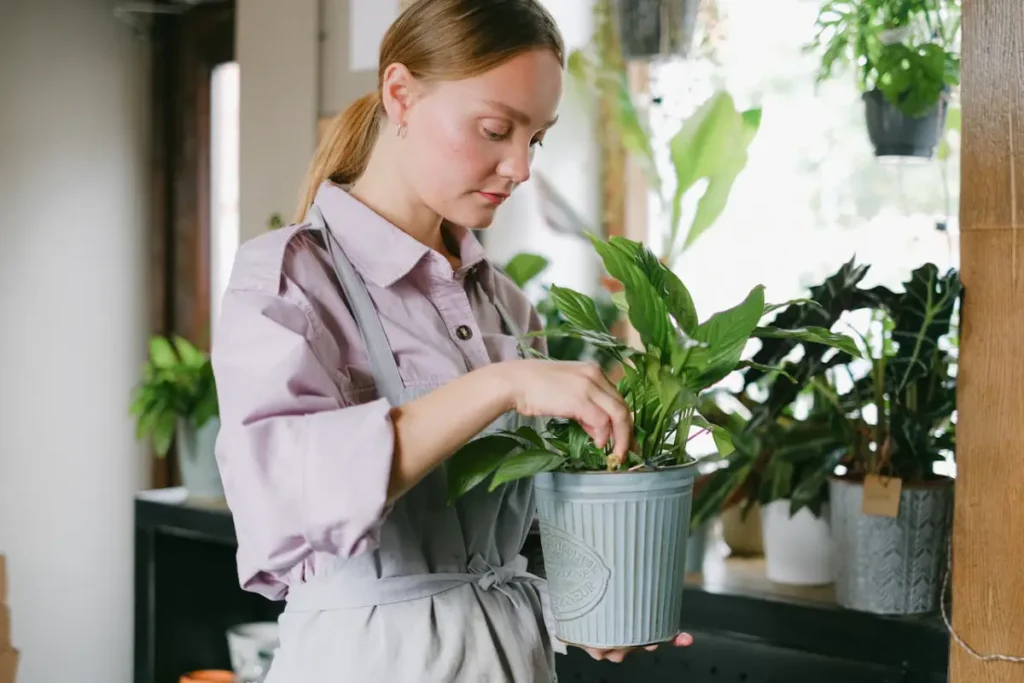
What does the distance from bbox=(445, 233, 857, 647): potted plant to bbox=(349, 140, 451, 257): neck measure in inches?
9.1

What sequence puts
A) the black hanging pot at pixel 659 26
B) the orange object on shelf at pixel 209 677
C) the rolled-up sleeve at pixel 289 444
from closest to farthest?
the rolled-up sleeve at pixel 289 444 < the black hanging pot at pixel 659 26 < the orange object on shelf at pixel 209 677

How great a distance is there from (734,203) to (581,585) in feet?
5.55

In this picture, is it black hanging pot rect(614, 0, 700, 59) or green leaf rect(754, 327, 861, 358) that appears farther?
black hanging pot rect(614, 0, 700, 59)

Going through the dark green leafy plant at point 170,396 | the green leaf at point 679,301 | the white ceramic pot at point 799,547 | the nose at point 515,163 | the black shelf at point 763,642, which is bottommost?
the black shelf at point 763,642

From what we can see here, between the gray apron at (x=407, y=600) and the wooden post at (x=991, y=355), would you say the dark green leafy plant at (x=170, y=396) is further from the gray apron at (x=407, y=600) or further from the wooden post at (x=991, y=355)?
the wooden post at (x=991, y=355)

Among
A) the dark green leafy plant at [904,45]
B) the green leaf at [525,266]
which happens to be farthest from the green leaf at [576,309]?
the green leaf at [525,266]

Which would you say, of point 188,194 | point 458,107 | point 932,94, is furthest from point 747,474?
point 188,194

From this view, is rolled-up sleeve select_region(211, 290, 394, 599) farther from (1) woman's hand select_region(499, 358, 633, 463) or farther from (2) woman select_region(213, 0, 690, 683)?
(1) woman's hand select_region(499, 358, 633, 463)

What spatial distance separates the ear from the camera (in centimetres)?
125

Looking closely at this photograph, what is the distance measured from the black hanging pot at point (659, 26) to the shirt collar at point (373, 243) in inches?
57.2

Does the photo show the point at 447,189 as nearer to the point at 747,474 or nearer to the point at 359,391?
the point at 359,391

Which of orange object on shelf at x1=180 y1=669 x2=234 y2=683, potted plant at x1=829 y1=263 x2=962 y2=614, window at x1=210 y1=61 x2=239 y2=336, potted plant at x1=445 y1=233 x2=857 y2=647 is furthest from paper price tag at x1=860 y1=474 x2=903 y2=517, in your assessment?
window at x1=210 y1=61 x2=239 y2=336

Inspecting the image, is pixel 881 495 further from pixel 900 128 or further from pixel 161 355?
pixel 161 355

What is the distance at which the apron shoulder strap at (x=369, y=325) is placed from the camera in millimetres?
1212
